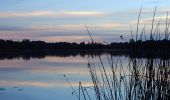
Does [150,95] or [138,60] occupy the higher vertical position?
[138,60]

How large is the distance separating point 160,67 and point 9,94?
9447 millimetres

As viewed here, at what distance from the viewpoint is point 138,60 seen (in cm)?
393

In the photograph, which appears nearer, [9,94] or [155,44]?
[155,44]

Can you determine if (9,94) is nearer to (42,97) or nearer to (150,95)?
(42,97)

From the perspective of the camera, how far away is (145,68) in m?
3.86

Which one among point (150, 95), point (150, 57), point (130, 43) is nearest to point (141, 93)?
point (150, 95)

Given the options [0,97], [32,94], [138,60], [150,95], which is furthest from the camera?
[32,94]

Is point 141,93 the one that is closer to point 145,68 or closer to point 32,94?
point 145,68

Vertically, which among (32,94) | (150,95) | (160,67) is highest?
(160,67)

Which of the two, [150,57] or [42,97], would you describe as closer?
[150,57]

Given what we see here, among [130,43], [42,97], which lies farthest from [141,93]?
[42,97]

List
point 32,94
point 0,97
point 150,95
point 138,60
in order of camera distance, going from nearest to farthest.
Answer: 1. point 150,95
2. point 138,60
3. point 0,97
4. point 32,94

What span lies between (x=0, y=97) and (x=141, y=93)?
8.46 metres

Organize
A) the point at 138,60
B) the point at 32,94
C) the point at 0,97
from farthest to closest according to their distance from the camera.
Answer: the point at 32,94, the point at 0,97, the point at 138,60
